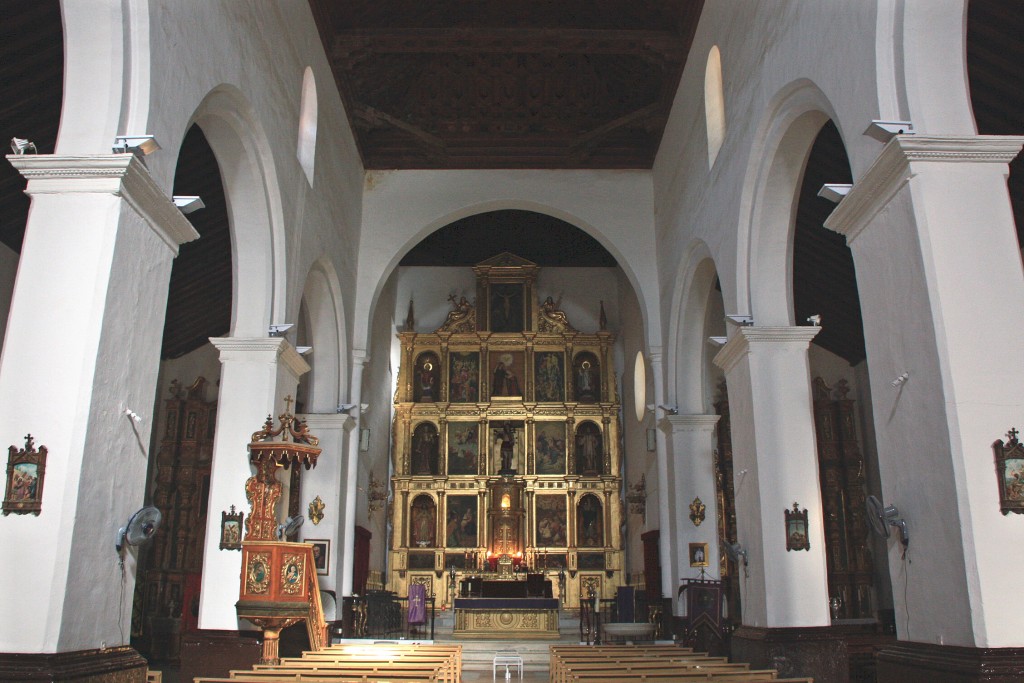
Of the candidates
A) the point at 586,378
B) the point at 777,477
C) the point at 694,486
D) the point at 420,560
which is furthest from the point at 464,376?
the point at 777,477

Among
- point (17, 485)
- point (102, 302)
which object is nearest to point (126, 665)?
point (17, 485)

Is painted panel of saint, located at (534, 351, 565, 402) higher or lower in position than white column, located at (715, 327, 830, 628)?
higher

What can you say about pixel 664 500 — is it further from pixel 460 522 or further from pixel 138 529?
pixel 138 529

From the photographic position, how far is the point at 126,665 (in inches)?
246

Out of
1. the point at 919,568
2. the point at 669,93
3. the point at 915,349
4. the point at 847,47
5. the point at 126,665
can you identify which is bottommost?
the point at 126,665

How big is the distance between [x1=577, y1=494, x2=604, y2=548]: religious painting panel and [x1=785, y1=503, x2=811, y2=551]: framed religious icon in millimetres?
11882

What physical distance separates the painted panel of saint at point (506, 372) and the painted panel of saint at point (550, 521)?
2.75 metres

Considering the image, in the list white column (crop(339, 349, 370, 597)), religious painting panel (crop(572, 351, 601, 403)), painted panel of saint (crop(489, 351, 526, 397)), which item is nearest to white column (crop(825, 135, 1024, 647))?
white column (crop(339, 349, 370, 597))

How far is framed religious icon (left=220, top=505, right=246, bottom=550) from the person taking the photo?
9.81m

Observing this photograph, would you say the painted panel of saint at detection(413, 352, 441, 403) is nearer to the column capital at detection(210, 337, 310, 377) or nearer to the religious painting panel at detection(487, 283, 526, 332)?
the religious painting panel at detection(487, 283, 526, 332)

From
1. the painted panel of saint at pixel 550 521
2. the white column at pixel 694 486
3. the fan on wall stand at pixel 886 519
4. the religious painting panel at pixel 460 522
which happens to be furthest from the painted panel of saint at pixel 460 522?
the fan on wall stand at pixel 886 519

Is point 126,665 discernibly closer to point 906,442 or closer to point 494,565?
point 906,442

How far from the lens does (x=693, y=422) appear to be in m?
14.4

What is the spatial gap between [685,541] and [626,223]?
5.82 m
